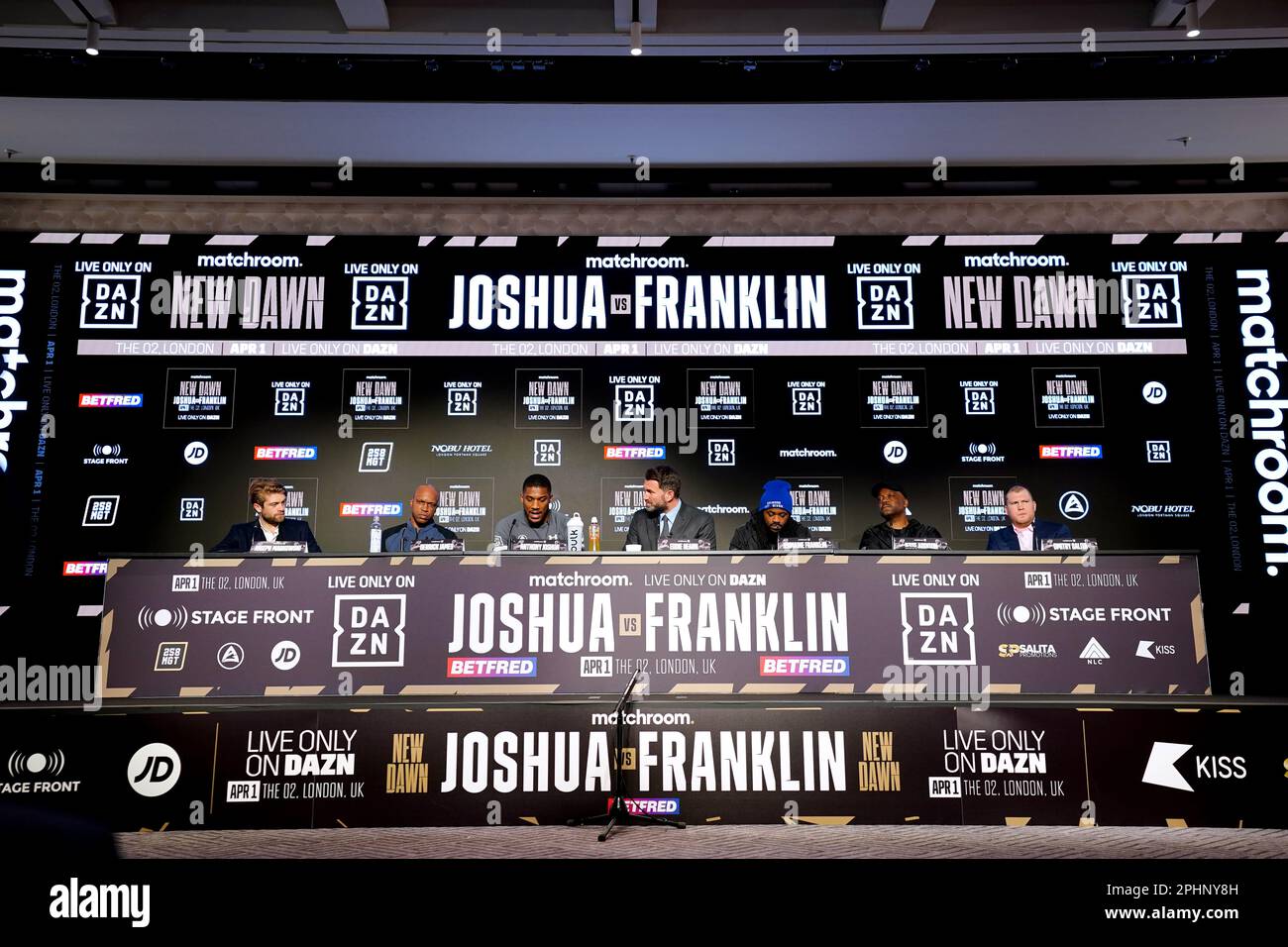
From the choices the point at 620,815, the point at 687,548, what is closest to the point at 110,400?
the point at 687,548

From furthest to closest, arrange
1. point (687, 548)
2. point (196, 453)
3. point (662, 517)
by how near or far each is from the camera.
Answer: point (196, 453), point (662, 517), point (687, 548)

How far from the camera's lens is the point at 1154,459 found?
7.59 metres

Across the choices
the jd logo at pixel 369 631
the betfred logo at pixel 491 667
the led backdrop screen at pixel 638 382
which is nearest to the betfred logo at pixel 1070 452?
the led backdrop screen at pixel 638 382

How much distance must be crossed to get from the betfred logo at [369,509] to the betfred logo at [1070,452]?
5.00 metres

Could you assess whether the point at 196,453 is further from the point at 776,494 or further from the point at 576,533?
the point at 776,494

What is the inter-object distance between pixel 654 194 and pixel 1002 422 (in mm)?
3330

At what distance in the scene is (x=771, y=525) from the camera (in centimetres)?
665

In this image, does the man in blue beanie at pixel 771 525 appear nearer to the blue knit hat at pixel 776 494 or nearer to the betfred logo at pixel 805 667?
the blue knit hat at pixel 776 494

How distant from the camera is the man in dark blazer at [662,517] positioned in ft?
22.5

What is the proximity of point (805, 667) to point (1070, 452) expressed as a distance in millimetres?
4012
